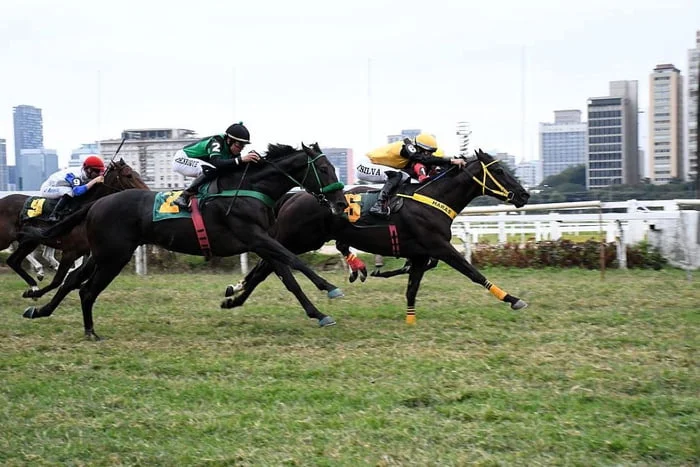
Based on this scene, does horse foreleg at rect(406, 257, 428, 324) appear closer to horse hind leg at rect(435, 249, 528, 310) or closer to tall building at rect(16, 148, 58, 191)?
horse hind leg at rect(435, 249, 528, 310)

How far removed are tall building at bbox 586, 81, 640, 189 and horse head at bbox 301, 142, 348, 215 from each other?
1927 cm

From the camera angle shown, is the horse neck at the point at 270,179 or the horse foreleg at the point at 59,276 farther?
the horse foreleg at the point at 59,276

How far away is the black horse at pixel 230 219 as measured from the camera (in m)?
8.41

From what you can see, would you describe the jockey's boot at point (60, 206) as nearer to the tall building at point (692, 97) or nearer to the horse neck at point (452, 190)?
the horse neck at point (452, 190)

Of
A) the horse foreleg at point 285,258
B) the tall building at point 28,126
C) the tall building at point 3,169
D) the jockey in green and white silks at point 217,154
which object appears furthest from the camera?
the tall building at point 28,126

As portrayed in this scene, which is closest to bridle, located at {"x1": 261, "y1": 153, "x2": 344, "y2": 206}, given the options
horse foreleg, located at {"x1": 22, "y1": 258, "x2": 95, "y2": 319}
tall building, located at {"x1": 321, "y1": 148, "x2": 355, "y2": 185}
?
horse foreleg, located at {"x1": 22, "y1": 258, "x2": 95, "y2": 319}

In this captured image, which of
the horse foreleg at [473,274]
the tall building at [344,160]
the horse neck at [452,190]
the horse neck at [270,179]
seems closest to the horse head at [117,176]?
the horse neck at [270,179]

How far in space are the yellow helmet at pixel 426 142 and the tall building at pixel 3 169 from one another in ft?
92.6

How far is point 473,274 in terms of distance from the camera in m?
8.91

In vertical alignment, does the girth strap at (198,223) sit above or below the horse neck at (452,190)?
below

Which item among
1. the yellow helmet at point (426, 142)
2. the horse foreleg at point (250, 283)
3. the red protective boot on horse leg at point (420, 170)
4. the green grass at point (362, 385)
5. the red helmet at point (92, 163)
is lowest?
the green grass at point (362, 385)

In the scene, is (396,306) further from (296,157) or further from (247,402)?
(247,402)

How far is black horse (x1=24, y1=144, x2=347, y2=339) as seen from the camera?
841 centimetres

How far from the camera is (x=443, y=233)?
30.2ft
